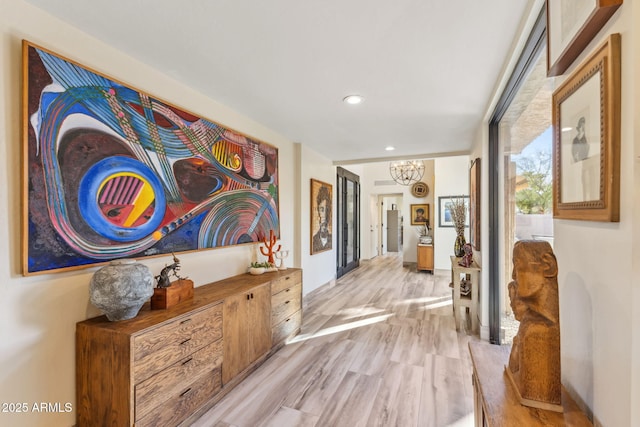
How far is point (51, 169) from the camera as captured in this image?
1.52 meters

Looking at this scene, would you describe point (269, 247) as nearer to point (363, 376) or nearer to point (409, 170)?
point (363, 376)

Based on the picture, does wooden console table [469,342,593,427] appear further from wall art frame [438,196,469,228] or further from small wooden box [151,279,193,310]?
wall art frame [438,196,469,228]

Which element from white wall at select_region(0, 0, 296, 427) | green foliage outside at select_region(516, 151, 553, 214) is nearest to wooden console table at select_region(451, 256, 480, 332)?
green foliage outside at select_region(516, 151, 553, 214)

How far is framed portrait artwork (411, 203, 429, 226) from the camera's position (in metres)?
7.22

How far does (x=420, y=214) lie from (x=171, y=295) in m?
6.50

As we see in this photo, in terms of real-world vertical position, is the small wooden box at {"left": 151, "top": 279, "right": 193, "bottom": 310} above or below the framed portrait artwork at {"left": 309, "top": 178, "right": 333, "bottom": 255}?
below

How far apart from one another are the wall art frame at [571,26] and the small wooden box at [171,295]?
233cm

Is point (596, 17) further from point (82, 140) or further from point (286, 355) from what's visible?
point (286, 355)

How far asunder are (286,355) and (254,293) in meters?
0.78

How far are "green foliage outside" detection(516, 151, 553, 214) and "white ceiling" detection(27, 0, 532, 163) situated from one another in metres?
0.71

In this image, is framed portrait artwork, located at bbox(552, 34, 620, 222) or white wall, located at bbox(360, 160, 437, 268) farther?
white wall, located at bbox(360, 160, 437, 268)

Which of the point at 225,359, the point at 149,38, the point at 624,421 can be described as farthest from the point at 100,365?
the point at 624,421

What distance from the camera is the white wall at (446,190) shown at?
6.44m

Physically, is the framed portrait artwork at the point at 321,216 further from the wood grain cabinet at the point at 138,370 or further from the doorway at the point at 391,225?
the doorway at the point at 391,225
